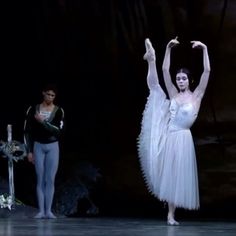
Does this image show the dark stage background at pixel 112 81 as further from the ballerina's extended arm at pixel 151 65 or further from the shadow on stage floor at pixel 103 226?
the ballerina's extended arm at pixel 151 65

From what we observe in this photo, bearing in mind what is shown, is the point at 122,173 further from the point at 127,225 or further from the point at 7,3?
the point at 7,3

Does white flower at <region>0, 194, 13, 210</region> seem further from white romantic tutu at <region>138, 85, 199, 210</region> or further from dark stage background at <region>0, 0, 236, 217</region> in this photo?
white romantic tutu at <region>138, 85, 199, 210</region>

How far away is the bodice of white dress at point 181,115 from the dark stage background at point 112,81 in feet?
3.93

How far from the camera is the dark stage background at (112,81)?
31.0 feet

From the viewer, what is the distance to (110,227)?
304 inches

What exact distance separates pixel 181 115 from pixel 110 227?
1.36 m

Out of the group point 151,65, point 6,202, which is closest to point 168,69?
point 151,65

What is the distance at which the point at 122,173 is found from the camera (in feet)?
32.3

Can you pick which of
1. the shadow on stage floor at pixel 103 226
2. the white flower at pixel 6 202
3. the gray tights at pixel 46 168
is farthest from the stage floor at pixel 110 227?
the white flower at pixel 6 202

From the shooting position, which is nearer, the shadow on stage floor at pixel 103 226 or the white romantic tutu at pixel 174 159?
the shadow on stage floor at pixel 103 226

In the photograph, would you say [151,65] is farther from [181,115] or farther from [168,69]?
[181,115]

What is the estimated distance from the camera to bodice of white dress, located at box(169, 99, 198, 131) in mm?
8281

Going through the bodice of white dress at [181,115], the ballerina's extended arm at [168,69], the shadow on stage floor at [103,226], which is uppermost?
the ballerina's extended arm at [168,69]

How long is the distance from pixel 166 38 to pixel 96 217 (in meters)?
2.15
